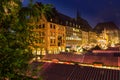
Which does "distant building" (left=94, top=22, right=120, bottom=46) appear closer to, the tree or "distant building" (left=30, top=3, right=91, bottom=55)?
"distant building" (left=30, top=3, right=91, bottom=55)

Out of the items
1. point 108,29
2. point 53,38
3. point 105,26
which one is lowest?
point 53,38

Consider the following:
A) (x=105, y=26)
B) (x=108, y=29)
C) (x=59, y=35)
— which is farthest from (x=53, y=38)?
(x=108, y=29)

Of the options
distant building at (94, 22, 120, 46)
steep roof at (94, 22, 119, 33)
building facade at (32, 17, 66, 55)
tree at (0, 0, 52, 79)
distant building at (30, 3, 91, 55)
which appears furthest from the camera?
steep roof at (94, 22, 119, 33)

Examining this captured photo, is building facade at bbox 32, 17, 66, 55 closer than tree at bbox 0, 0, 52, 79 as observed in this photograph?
No

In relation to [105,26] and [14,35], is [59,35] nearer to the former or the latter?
[14,35]

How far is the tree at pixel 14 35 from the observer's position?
5.37 meters

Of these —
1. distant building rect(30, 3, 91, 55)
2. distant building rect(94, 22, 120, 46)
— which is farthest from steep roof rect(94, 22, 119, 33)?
distant building rect(30, 3, 91, 55)

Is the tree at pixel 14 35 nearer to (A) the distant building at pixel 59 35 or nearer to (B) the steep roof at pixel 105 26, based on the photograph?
(A) the distant building at pixel 59 35

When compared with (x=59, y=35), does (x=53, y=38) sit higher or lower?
lower

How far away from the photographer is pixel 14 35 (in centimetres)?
554

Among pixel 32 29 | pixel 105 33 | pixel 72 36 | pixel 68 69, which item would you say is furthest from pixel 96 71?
pixel 105 33

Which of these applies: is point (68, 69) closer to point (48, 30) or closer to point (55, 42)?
point (48, 30)

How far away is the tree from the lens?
5.37 meters

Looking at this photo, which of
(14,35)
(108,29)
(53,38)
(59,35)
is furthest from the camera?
(108,29)
